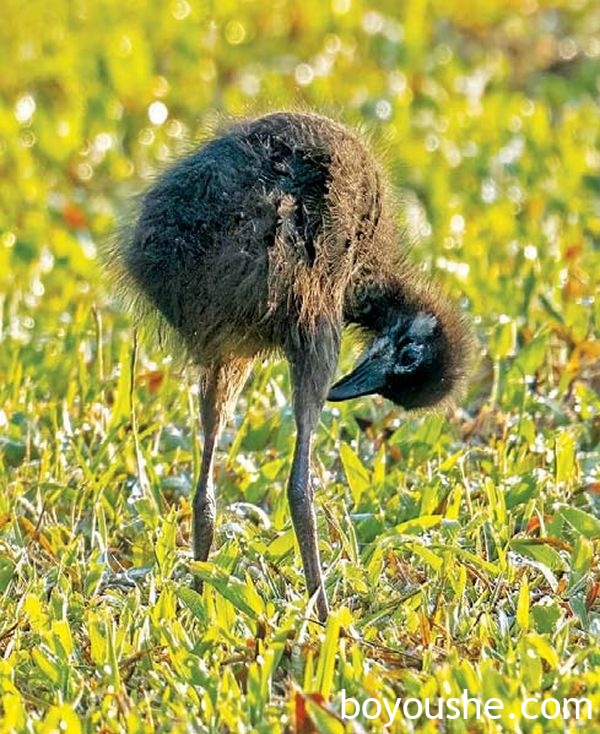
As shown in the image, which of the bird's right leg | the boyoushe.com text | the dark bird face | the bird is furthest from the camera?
the dark bird face

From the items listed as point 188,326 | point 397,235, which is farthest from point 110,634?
point 397,235

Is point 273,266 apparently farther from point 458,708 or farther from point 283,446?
point 283,446

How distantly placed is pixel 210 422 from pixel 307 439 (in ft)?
1.60

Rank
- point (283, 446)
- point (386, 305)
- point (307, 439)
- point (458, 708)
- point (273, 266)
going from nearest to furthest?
1. point (458, 708)
2. point (273, 266)
3. point (307, 439)
4. point (386, 305)
5. point (283, 446)

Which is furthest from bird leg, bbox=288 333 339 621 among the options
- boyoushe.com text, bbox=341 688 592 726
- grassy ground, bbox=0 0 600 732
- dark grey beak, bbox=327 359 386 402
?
boyoushe.com text, bbox=341 688 592 726

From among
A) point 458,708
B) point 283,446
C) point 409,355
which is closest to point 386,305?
point 409,355

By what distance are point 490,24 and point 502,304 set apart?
171 inches

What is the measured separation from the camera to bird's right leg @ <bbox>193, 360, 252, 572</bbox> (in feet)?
15.8

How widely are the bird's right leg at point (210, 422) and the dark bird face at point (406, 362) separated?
0.31 m

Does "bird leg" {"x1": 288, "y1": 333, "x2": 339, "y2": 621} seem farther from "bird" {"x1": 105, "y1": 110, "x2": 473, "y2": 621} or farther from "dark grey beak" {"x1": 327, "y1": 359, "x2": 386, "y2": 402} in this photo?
"dark grey beak" {"x1": 327, "y1": 359, "x2": 386, "y2": 402}

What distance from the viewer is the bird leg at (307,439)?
444 centimetres

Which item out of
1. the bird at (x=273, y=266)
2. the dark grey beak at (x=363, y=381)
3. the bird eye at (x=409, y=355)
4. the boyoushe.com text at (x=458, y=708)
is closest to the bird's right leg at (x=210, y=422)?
the bird at (x=273, y=266)

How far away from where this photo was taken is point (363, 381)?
194 inches

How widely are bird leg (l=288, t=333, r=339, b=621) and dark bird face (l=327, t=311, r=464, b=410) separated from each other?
35 cm
